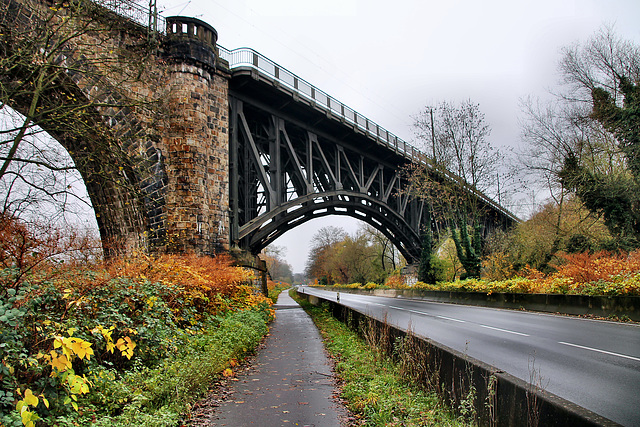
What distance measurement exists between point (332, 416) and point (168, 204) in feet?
38.1

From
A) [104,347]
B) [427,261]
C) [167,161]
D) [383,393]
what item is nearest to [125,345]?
[104,347]

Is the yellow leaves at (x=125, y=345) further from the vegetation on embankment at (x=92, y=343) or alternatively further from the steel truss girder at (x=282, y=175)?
the steel truss girder at (x=282, y=175)

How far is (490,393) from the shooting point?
382cm

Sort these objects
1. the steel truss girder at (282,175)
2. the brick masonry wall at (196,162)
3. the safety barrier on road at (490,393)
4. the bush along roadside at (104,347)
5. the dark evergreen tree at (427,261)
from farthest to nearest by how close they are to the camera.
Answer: the dark evergreen tree at (427,261) < the steel truss girder at (282,175) < the brick masonry wall at (196,162) < the bush along roadside at (104,347) < the safety barrier on road at (490,393)

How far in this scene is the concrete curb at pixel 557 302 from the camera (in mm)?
12539

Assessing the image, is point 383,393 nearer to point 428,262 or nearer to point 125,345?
point 125,345

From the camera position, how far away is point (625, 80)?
807 inches

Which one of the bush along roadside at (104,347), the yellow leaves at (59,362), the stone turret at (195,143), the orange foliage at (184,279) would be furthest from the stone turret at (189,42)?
the yellow leaves at (59,362)

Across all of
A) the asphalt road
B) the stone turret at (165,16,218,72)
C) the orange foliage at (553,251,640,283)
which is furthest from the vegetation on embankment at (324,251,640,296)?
the stone turret at (165,16,218,72)

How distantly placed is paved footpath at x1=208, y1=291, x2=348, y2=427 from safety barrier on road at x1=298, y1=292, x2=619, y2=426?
4.24ft

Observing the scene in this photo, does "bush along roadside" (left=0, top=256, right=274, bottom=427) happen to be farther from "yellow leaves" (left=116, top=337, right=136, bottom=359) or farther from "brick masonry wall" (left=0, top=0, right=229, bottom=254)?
"brick masonry wall" (left=0, top=0, right=229, bottom=254)

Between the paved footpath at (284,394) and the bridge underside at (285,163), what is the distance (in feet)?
32.4

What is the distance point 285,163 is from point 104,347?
767 inches

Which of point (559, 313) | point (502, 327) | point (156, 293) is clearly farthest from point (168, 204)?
point (559, 313)
